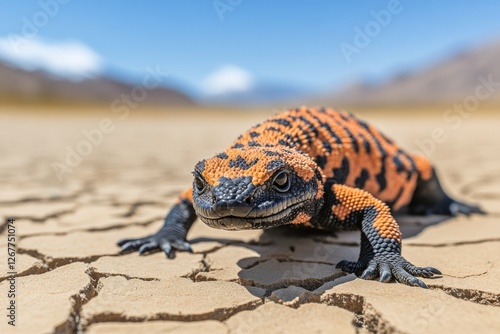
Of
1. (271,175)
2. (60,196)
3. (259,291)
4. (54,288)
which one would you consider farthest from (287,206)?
(60,196)

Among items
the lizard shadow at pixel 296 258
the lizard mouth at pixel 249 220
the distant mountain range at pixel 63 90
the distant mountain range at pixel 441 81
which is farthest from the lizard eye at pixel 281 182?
the distant mountain range at pixel 441 81

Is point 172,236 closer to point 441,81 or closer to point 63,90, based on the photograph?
point 63,90

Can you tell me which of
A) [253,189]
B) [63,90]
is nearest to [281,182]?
[253,189]

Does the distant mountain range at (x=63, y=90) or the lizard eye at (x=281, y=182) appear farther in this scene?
the distant mountain range at (x=63, y=90)

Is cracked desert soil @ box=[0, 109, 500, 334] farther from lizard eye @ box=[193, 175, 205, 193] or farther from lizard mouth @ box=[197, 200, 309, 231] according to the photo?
lizard eye @ box=[193, 175, 205, 193]

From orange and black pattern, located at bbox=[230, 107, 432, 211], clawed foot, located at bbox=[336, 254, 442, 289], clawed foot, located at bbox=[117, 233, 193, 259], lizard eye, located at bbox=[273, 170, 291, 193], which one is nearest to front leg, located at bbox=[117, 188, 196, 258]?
clawed foot, located at bbox=[117, 233, 193, 259]

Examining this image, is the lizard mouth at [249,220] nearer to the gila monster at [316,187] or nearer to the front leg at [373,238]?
the gila monster at [316,187]

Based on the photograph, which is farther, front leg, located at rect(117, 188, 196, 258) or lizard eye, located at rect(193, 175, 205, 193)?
front leg, located at rect(117, 188, 196, 258)
